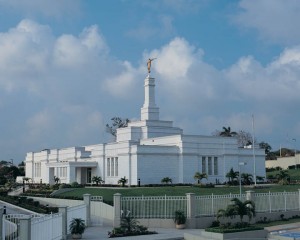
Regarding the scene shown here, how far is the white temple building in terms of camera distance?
47281 millimetres

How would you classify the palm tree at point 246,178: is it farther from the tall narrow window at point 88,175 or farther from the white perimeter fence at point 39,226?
the white perimeter fence at point 39,226

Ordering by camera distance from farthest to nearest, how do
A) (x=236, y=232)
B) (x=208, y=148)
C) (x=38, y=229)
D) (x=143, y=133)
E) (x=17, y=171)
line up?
(x=17, y=171), (x=143, y=133), (x=208, y=148), (x=236, y=232), (x=38, y=229)

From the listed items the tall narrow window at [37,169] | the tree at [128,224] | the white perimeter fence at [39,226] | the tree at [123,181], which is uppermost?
the tall narrow window at [37,169]

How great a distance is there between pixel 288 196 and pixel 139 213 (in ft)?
29.4

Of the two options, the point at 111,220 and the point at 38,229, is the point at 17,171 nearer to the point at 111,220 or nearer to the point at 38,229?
the point at 111,220

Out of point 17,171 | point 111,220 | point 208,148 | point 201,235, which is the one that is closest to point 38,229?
point 201,235

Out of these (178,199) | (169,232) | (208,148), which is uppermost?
(208,148)

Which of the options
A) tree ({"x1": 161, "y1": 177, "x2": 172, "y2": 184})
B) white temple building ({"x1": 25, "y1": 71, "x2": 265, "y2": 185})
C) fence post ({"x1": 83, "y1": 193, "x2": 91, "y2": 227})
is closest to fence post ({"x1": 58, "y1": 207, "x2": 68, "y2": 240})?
fence post ({"x1": 83, "y1": 193, "x2": 91, "y2": 227})

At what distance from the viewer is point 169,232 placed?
20906 mm

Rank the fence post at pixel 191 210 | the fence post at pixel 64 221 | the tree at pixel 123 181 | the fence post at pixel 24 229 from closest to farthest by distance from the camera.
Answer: the fence post at pixel 24 229 < the fence post at pixel 64 221 < the fence post at pixel 191 210 < the tree at pixel 123 181

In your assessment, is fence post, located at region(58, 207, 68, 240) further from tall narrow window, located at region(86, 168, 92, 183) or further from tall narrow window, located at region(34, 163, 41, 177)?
tall narrow window, located at region(34, 163, 41, 177)

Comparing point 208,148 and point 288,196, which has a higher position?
point 208,148

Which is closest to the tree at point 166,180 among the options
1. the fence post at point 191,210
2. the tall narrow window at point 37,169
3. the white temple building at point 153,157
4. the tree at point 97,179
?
the white temple building at point 153,157

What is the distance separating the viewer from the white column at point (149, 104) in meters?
55.5
